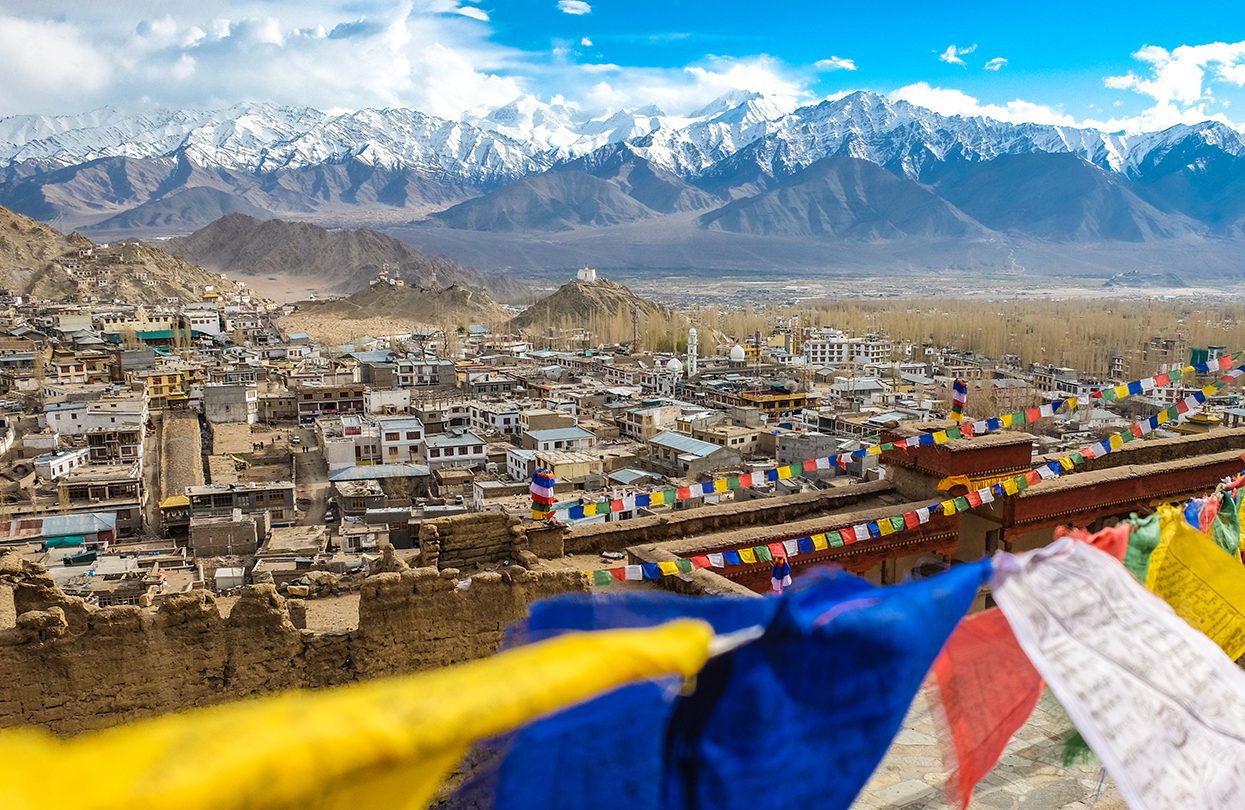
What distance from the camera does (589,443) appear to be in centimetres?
3872

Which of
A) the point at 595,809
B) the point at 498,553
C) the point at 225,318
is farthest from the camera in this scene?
the point at 225,318

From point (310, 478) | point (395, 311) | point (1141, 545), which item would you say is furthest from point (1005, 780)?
point (395, 311)

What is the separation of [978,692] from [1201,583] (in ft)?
7.24

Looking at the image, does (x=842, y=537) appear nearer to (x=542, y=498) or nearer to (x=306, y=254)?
(x=542, y=498)

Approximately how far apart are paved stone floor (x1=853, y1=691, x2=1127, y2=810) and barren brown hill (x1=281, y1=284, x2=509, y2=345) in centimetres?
8671

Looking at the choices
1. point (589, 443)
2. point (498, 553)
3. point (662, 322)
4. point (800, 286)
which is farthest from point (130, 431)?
point (800, 286)

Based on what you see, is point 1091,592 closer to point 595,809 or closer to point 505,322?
point 595,809

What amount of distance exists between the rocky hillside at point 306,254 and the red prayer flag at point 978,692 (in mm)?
153514

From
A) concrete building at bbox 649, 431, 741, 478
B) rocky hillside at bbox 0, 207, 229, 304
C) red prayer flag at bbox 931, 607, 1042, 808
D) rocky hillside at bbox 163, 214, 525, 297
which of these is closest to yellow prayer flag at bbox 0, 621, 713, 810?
red prayer flag at bbox 931, 607, 1042, 808

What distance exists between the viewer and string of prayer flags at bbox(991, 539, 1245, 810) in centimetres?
274

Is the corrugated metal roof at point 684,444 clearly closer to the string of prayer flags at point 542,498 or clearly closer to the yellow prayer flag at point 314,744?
the string of prayer flags at point 542,498

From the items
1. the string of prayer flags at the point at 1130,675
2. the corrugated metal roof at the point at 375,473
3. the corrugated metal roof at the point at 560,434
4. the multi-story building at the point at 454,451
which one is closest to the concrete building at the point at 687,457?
the corrugated metal roof at the point at 560,434

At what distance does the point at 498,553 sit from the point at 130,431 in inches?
1224

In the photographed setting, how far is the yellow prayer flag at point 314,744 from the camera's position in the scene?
5.17 feet
